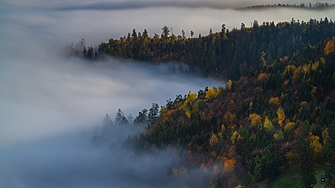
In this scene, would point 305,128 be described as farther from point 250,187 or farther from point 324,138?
point 250,187

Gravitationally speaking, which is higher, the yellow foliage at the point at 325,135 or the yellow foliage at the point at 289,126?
the yellow foliage at the point at 325,135

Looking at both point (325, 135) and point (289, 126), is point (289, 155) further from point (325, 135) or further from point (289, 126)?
point (289, 126)

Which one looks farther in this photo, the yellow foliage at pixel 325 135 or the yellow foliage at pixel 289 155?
the yellow foliage at pixel 289 155

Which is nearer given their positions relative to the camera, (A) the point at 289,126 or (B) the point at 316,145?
(B) the point at 316,145

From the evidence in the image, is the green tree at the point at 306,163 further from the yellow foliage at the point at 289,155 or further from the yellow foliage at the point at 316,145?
the yellow foliage at the point at 289,155

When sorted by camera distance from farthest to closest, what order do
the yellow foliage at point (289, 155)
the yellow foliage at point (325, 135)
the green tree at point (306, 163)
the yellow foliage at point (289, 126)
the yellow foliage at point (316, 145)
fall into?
1. the yellow foliage at point (289, 126)
2. the yellow foliage at point (289, 155)
3. the yellow foliage at point (325, 135)
4. the yellow foliage at point (316, 145)
5. the green tree at point (306, 163)

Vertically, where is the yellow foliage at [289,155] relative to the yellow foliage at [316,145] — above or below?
below

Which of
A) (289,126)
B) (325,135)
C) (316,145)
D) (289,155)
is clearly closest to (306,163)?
(316,145)

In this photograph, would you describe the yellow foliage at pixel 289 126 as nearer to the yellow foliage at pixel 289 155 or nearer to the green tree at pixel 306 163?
the yellow foliage at pixel 289 155

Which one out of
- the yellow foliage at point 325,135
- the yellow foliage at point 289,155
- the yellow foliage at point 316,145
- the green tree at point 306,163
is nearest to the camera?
the green tree at point 306,163

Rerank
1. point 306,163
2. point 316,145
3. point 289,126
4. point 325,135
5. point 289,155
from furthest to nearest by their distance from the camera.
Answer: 1. point 289,126
2. point 289,155
3. point 325,135
4. point 316,145
5. point 306,163

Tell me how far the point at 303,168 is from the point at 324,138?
25.7m

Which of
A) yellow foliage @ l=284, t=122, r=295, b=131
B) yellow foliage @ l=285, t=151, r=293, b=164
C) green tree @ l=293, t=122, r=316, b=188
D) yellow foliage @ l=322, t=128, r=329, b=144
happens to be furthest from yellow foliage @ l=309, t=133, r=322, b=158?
yellow foliage @ l=284, t=122, r=295, b=131

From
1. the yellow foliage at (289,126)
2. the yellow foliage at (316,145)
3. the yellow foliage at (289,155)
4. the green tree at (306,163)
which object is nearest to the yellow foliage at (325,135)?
the yellow foliage at (316,145)
